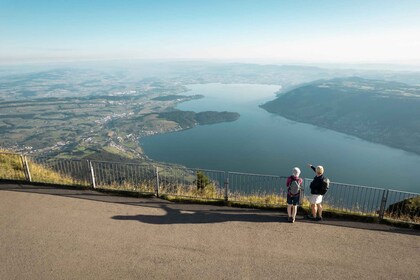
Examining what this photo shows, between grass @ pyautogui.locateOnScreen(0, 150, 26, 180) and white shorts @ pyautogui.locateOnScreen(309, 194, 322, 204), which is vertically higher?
white shorts @ pyautogui.locateOnScreen(309, 194, 322, 204)

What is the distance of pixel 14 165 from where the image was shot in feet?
46.0

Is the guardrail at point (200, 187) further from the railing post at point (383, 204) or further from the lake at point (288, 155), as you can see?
the lake at point (288, 155)

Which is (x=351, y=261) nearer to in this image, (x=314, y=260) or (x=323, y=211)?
(x=314, y=260)

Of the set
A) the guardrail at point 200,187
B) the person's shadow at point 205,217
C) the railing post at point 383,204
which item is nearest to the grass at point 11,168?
the guardrail at point 200,187

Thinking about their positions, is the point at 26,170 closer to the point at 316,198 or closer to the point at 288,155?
the point at 316,198

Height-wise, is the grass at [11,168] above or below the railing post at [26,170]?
below

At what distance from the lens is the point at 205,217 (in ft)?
30.2

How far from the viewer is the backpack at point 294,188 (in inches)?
346

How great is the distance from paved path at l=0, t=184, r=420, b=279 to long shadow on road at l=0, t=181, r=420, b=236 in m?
0.03

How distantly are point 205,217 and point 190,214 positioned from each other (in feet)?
1.83

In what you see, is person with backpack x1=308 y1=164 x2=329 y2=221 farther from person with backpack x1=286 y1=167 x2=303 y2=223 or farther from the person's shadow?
the person's shadow

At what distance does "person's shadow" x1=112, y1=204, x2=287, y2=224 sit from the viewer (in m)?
8.93

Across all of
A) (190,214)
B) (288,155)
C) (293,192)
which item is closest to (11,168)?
(190,214)

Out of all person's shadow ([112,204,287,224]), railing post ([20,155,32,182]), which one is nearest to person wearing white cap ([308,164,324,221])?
person's shadow ([112,204,287,224])
